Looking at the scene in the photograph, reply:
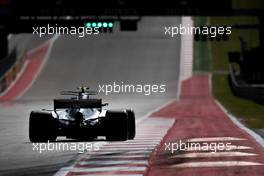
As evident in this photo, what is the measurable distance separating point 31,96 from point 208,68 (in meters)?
27.3

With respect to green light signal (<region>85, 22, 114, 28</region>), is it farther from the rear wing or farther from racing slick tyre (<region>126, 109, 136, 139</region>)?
the rear wing

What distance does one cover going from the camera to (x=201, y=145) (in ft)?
66.8

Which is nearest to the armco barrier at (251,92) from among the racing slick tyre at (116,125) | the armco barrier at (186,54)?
the armco barrier at (186,54)

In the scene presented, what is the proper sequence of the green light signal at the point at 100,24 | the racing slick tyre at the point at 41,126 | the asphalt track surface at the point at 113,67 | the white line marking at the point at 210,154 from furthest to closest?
the green light signal at the point at 100,24
the asphalt track surface at the point at 113,67
the racing slick tyre at the point at 41,126
the white line marking at the point at 210,154

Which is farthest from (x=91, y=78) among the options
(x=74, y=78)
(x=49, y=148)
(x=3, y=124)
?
(x=49, y=148)

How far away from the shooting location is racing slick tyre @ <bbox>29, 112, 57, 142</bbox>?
20.6 metres

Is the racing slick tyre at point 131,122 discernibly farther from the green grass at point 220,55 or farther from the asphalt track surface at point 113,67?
the green grass at point 220,55

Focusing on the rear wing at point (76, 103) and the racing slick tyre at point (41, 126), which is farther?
the rear wing at point (76, 103)

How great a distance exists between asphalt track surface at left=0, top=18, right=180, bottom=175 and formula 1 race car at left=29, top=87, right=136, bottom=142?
14.8m

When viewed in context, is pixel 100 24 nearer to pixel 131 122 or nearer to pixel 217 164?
pixel 131 122

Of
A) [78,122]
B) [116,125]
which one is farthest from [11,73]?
[116,125]

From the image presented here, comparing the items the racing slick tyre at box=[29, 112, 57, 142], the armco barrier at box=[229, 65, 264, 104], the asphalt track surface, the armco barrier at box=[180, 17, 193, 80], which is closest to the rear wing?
the racing slick tyre at box=[29, 112, 57, 142]

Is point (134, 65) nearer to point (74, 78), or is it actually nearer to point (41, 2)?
point (74, 78)

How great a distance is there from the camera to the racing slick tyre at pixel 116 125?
2069cm
